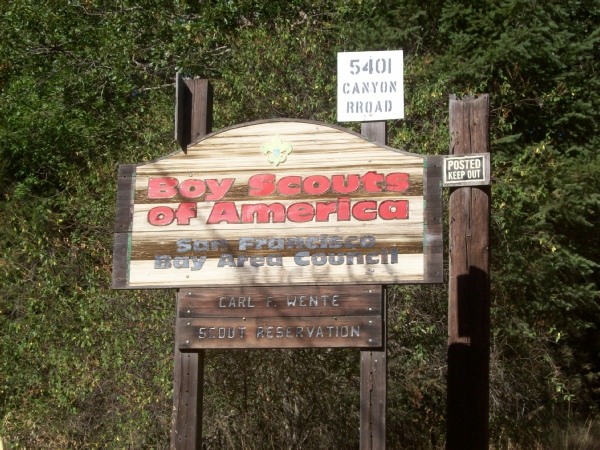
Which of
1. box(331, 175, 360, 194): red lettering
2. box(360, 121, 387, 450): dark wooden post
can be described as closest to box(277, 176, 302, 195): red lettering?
box(331, 175, 360, 194): red lettering

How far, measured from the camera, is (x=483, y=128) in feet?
20.7

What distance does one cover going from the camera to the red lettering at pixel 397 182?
609 cm

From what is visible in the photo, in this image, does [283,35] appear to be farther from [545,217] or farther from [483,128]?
[483,128]

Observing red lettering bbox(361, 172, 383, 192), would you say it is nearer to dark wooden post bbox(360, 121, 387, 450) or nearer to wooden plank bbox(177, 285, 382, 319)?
wooden plank bbox(177, 285, 382, 319)

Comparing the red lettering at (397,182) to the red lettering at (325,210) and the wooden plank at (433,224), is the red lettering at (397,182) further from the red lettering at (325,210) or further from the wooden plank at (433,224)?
the red lettering at (325,210)

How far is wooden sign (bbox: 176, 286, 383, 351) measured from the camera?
595cm

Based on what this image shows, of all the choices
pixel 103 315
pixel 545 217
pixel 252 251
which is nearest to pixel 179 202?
pixel 252 251

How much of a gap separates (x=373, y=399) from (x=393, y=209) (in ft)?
4.37

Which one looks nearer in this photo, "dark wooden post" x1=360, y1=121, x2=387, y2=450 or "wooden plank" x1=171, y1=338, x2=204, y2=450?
"dark wooden post" x1=360, y1=121, x2=387, y2=450

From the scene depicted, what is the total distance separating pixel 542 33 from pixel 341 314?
906 cm

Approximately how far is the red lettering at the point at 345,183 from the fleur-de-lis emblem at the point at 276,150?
0.42 m

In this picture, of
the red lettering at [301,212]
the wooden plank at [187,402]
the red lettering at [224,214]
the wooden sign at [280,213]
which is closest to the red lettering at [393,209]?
the wooden sign at [280,213]

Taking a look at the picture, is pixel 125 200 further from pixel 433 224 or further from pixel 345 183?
pixel 433 224

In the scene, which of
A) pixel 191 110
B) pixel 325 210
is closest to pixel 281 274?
pixel 325 210
